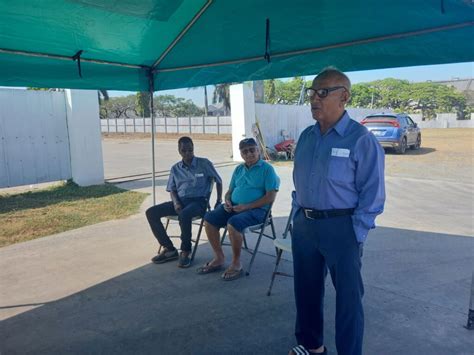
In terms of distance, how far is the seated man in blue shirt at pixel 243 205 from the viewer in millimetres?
4125

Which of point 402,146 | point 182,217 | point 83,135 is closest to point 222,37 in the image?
point 182,217

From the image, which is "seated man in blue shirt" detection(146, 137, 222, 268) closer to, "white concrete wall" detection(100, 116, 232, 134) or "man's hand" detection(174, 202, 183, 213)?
"man's hand" detection(174, 202, 183, 213)

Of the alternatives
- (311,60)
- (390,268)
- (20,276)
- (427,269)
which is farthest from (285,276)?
(20,276)

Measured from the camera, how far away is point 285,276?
13.4ft

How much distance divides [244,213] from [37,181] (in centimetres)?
704

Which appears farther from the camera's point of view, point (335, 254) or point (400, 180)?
point (400, 180)

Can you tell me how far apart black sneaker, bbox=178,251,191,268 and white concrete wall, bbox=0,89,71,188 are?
249 inches

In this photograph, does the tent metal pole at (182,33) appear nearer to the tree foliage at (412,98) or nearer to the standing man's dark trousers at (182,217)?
the standing man's dark trousers at (182,217)

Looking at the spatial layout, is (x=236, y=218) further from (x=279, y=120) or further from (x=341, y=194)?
(x=279, y=120)

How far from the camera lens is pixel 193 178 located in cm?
475

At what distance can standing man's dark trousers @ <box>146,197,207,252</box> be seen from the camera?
4.54 metres

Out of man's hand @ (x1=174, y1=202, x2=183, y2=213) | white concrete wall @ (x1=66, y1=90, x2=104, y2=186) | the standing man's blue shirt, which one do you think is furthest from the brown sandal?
white concrete wall @ (x1=66, y1=90, x2=104, y2=186)

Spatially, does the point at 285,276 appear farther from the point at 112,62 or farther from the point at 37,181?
the point at 37,181

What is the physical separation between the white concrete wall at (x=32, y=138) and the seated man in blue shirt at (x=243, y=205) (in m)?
6.59
